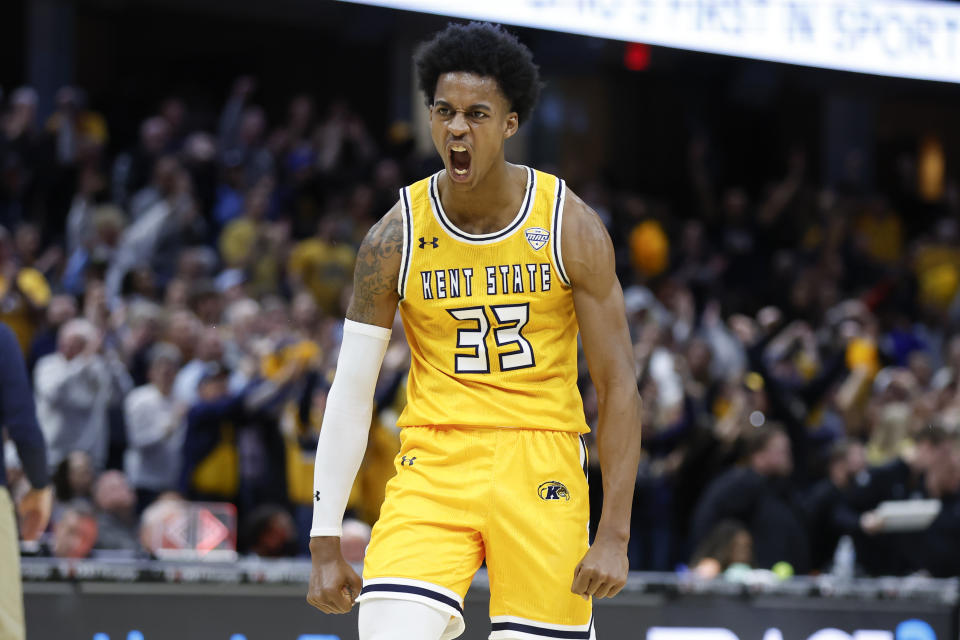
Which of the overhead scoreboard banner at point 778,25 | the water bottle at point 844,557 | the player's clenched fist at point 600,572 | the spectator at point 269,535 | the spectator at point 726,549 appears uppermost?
the overhead scoreboard banner at point 778,25

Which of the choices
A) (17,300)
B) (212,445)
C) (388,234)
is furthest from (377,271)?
(17,300)

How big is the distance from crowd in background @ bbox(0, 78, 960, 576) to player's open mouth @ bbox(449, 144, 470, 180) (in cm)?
411

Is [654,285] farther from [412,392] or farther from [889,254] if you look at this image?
[412,392]

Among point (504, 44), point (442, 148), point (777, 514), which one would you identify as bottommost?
point (777, 514)

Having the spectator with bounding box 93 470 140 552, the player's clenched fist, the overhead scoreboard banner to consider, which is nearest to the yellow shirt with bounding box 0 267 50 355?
the spectator with bounding box 93 470 140 552

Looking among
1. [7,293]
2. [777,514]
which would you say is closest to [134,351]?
[7,293]

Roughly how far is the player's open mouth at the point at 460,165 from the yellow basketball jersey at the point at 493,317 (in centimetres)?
18

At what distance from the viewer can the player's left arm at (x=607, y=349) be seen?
13.4 feet

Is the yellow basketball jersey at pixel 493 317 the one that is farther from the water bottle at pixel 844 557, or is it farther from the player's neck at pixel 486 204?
the water bottle at pixel 844 557

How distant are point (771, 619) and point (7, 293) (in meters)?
5.69

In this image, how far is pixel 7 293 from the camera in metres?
9.91

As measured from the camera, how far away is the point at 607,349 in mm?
4137

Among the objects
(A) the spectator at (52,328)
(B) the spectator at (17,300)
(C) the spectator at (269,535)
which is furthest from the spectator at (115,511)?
(B) the spectator at (17,300)

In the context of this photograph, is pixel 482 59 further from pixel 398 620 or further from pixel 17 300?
pixel 17 300
